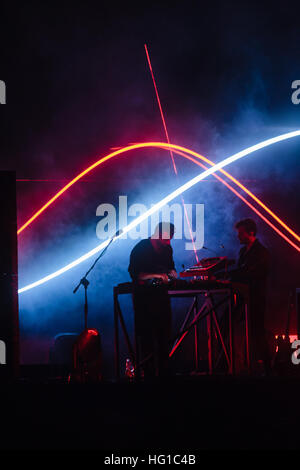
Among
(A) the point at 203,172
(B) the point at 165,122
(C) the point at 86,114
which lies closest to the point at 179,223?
(A) the point at 203,172

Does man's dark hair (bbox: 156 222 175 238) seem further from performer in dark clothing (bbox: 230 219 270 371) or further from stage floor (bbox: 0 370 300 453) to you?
stage floor (bbox: 0 370 300 453)

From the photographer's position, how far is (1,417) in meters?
2.15

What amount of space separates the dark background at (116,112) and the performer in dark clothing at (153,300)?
5.61 ft

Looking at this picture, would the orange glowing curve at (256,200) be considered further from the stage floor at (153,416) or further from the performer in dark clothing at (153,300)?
the stage floor at (153,416)

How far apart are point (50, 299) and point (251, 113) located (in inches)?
137

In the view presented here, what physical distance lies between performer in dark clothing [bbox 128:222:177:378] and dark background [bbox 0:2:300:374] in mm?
1708

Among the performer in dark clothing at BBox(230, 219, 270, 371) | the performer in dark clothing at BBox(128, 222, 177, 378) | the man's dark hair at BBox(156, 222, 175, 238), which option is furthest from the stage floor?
the performer in dark clothing at BBox(230, 219, 270, 371)

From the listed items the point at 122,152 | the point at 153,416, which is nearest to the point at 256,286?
the point at 122,152

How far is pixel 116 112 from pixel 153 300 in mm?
3015

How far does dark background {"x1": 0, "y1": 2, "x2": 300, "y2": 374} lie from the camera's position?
7094 mm

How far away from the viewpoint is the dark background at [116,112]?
279 inches
